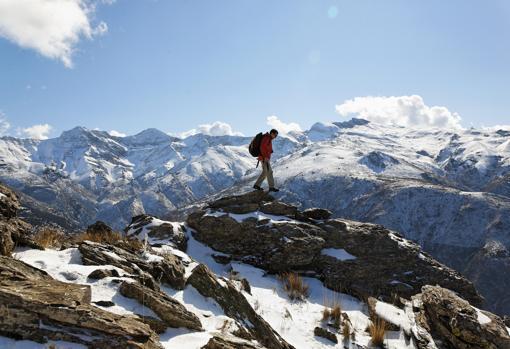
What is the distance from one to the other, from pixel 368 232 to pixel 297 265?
421 cm

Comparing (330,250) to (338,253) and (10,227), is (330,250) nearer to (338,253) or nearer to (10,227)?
(338,253)

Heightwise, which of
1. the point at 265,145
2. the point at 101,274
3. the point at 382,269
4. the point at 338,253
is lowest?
Result: the point at 382,269

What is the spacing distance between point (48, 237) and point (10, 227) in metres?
2.65

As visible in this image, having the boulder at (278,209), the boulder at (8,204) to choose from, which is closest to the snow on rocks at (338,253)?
the boulder at (278,209)

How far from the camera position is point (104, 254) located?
10.4m

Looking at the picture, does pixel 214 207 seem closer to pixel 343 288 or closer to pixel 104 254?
pixel 343 288

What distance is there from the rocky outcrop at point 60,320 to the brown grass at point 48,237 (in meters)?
6.06

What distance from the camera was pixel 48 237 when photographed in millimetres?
13086

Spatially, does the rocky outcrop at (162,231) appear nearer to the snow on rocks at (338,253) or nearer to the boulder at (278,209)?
the boulder at (278,209)

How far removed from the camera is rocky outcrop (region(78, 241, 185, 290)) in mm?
9969

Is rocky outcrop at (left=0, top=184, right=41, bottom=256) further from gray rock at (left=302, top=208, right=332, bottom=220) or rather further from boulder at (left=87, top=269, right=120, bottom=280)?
gray rock at (left=302, top=208, right=332, bottom=220)

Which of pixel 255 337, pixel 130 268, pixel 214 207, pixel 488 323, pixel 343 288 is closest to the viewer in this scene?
pixel 255 337

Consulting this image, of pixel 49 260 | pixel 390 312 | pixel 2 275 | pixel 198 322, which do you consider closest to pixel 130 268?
pixel 49 260

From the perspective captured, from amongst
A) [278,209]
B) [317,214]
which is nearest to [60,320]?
[278,209]
